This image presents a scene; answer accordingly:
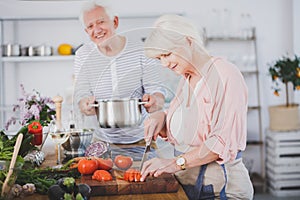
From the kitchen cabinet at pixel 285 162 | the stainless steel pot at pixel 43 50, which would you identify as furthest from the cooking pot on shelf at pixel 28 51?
the kitchen cabinet at pixel 285 162

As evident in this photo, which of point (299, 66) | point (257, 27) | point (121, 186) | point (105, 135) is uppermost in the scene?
point (257, 27)

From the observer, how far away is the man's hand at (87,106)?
1.79m

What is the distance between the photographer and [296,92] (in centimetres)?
473

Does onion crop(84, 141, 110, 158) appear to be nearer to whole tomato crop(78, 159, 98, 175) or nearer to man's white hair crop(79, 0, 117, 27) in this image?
whole tomato crop(78, 159, 98, 175)

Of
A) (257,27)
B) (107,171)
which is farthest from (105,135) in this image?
(257,27)

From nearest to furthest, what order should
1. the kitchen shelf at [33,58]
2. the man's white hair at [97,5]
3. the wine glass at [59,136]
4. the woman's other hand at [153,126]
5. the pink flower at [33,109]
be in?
the woman's other hand at [153,126] < the wine glass at [59,136] < the man's white hair at [97,5] < the pink flower at [33,109] < the kitchen shelf at [33,58]

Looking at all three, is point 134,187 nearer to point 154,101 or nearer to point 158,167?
point 158,167

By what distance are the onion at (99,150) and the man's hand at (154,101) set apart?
0.21 metres

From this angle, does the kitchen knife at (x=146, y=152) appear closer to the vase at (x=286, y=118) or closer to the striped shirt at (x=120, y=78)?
the striped shirt at (x=120, y=78)

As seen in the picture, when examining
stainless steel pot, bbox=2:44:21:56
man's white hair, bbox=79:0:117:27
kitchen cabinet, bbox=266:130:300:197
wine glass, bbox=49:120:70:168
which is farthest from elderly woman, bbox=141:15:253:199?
stainless steel pot, bbox=2:44:21:56

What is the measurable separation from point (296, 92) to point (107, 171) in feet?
11.0

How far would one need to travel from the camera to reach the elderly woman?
5.58 feet

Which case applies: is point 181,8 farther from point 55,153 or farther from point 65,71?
point 55,153

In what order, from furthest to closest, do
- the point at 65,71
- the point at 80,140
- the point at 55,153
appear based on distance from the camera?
1. the point at 65,71
2. the point at 55,153
3. the point at 80,140
